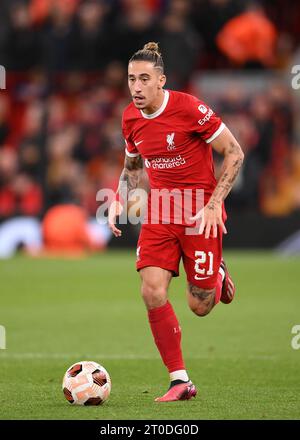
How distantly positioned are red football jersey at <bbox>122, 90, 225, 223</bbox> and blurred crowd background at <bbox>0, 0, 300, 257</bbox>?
1120 cm

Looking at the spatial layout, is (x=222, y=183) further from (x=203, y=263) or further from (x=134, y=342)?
(x=134, y=342)

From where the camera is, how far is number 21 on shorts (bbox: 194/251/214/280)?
772 cm

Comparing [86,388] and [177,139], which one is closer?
[86,388]

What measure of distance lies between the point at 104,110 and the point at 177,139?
13431mm

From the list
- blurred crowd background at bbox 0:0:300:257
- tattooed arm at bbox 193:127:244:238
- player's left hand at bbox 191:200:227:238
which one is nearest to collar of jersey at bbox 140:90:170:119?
tattooed arm at bbox 193:127:244:238

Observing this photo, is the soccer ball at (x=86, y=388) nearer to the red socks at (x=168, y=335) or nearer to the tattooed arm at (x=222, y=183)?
the red socks at (x=168, y=335)

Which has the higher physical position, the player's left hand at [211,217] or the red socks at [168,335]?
the player's left hand at [211,217]

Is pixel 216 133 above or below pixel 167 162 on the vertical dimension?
above

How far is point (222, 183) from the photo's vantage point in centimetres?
755

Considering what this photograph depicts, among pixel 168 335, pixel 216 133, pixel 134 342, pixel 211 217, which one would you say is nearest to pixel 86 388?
pixel 168 335

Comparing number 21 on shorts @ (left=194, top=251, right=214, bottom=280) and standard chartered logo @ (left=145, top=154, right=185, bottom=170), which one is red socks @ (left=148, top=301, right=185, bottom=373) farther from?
standard chartered logo @ (left=145, top=154, right=185, bottom=170)

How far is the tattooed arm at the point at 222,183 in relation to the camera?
24.2 ft

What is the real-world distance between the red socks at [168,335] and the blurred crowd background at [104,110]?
11829 mm

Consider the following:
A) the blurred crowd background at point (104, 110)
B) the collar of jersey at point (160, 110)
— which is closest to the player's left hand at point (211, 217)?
the collar of jersey at point (160, 110)
